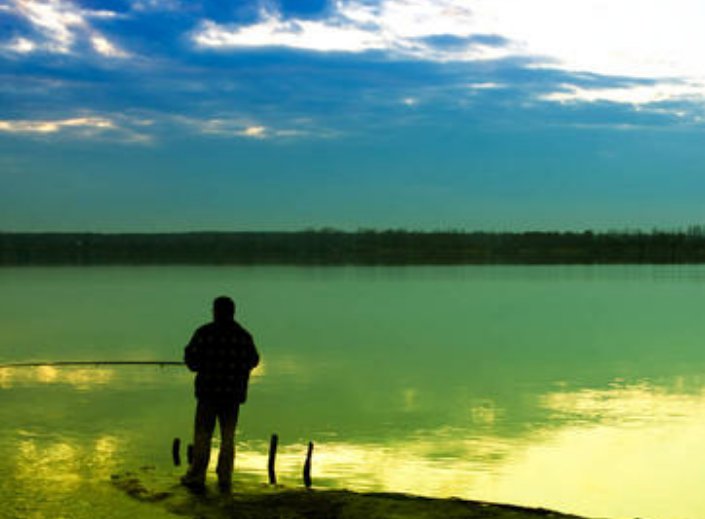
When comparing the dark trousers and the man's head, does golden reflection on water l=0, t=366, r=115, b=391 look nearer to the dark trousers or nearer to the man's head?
the dark trousers

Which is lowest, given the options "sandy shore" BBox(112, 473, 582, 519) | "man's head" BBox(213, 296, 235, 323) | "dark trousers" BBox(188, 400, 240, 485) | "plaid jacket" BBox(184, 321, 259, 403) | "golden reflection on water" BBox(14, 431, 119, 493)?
"golden reflection on water" BBox(14, 431, 119, 493)

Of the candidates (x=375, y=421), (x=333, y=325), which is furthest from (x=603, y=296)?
(x=375, y=421)

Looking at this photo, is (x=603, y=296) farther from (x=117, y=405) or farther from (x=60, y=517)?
(x=60, y=517)

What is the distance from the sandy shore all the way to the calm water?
36 centimetres

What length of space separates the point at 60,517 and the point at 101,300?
49.0 meters

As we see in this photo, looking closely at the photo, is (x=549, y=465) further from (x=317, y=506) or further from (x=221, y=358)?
(x=221, y=358)

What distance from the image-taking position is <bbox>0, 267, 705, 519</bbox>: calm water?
11328 millimetres

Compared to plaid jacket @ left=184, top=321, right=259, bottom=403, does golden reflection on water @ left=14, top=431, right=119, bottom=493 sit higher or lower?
lower

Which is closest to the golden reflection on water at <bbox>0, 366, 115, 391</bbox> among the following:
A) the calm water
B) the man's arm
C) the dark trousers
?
the calm water

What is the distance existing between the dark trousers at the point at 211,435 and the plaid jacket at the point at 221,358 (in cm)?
16

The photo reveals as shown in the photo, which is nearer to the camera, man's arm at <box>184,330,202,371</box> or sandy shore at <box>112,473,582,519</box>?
sandy shore at <box>112,473,582,519</box>

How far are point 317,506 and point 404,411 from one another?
8813mm

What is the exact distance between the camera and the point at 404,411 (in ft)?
56.0

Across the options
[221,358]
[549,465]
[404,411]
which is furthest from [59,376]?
[221,358]
